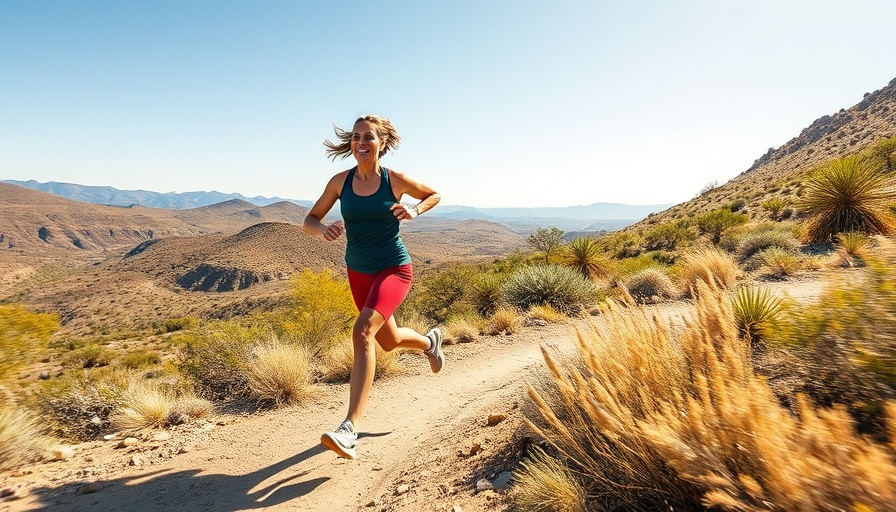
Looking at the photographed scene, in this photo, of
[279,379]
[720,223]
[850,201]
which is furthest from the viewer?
[720,223]

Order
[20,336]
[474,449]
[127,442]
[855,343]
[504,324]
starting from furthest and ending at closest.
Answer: [504,324], [20,336], [127,442], [474,449], [855,343]

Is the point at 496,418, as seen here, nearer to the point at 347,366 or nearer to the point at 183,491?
the point at 183,491

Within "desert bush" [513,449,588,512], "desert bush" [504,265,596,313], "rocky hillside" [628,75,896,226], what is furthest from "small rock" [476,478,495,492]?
"rocky hillside" [628,75,896,226]

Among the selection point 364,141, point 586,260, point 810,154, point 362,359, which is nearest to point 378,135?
point 364,141

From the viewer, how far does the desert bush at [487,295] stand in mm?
10992

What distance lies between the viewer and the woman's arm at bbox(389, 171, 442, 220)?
3607mm

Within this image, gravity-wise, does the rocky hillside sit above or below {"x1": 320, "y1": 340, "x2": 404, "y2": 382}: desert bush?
above

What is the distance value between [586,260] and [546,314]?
476 centimetres

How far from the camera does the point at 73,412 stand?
4.34 metres

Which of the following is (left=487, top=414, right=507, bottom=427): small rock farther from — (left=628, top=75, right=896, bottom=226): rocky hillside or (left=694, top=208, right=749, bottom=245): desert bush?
(left=628, top=75, right=896, bottom=226): rocky hillside

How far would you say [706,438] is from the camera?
146 cm

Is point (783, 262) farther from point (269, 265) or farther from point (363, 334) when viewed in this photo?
point (269, 265)

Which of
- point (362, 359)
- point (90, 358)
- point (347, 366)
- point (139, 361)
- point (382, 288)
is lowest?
point (90, 358)

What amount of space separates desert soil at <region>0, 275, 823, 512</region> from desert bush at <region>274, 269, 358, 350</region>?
8.44ft
